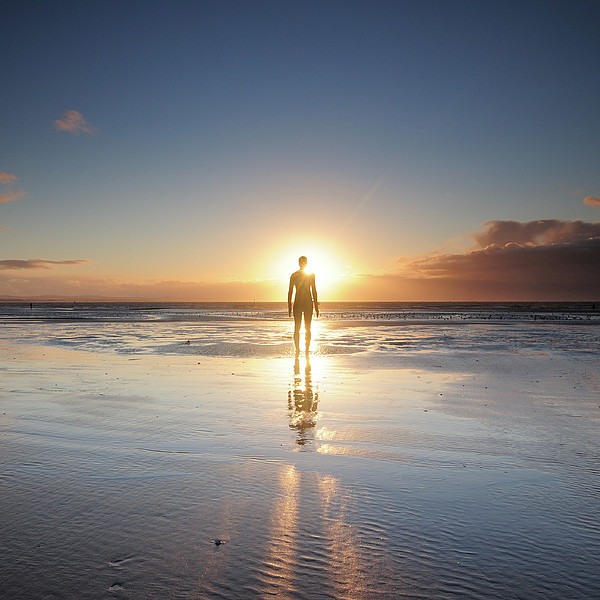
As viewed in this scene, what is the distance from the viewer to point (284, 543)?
2.70 metres

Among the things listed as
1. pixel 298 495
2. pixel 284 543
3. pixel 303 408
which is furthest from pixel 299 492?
pixel 303 408

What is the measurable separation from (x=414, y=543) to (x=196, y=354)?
1154cm

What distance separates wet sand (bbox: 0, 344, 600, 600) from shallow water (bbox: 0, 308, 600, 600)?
1 centimetres

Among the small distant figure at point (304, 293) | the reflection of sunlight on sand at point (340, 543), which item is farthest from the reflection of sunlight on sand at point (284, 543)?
the small distant figure at point (304, 293)

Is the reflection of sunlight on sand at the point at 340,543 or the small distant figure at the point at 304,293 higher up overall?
the small distant figure at the point at 304,293

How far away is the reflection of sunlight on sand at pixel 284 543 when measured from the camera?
2301mm

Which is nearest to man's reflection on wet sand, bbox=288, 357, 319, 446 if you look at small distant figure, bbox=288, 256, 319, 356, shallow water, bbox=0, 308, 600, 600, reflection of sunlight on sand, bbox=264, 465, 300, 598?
shallow water, bbox=0, 308, 600, 600

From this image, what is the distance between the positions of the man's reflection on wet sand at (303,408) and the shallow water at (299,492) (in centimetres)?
4

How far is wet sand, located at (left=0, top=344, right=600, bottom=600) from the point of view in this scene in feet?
7.79

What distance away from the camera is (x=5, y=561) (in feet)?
8.14

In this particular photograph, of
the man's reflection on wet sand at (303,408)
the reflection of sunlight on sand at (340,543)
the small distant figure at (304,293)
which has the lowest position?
the man's reflection on wet sand at (303,408)

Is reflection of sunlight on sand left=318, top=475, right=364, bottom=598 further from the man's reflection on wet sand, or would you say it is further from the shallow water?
the man's reflection on wet sand

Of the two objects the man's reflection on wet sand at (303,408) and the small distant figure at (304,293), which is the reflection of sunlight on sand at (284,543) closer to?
the man's reflection on wet sand at (303,408)

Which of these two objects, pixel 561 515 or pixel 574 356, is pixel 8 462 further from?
pixel 574 356
